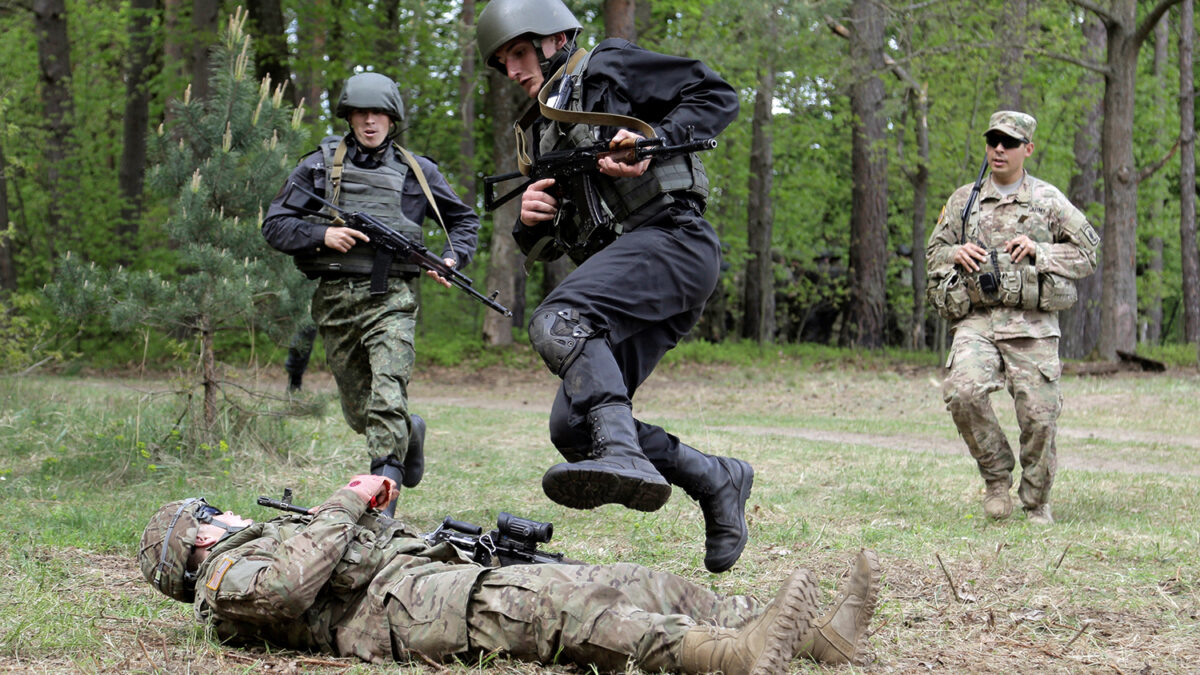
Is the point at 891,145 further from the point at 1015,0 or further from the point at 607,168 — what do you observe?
the point at 607,168

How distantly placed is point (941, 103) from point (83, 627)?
17.8 meters

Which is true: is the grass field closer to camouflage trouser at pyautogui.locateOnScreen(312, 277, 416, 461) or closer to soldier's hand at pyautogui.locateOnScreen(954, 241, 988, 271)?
camouflage trouser at pyautogui.locateOnScreen(312, 277, 416, 461)

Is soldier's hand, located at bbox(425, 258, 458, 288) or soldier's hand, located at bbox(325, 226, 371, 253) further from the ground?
soldier's hand, located at bbox(325, 226, 371, 253)

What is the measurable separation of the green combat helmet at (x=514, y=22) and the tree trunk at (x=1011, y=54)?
1378 centimetres

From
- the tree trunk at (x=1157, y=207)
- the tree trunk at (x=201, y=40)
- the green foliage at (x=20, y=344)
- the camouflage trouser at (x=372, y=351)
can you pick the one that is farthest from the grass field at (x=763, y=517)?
the tree trunk at (x=1157, y=207)

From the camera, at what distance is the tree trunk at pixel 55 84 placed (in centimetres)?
1831

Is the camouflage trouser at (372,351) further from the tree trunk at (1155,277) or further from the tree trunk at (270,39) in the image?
the tree trunk at (1155,277)

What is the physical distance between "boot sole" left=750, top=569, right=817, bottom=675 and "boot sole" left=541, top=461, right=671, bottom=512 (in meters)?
0.48

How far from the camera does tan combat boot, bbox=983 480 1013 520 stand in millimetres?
6691

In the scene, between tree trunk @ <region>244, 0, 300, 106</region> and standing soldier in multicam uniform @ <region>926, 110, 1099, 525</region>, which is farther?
tree trunk @ <region>244, 0, 300, 106</region>

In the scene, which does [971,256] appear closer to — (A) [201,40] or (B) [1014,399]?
(B) [1014,399]

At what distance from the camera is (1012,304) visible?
22.0 feet

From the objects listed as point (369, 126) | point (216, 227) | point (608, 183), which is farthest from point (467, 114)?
point (608, 183)

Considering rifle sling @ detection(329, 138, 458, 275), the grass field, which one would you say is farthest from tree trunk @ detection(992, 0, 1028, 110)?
rifle sling @ detection(329, 138, 458, 275)
